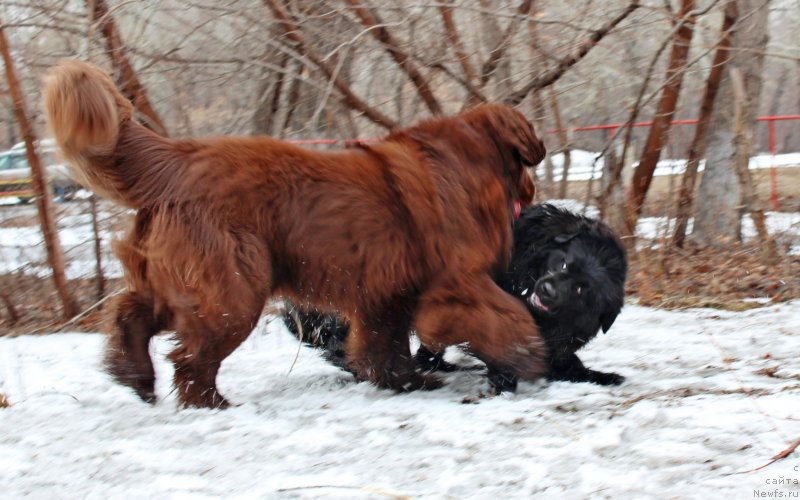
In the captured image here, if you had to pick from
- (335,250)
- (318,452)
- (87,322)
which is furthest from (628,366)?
(87,322)

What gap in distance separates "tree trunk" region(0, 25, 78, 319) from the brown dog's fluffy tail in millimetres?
3072

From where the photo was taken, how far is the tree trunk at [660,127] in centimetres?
734

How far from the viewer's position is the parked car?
7008 millimetres

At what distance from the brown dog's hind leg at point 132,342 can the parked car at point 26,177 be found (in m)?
3.23

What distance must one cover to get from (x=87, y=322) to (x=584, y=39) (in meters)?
5.13

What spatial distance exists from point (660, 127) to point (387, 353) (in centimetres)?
454

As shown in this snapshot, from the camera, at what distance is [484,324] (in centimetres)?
411

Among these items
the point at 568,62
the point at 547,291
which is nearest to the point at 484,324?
the point at 547,291

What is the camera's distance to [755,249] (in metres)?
7.92

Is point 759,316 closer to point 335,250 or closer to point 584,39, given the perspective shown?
point 584,39

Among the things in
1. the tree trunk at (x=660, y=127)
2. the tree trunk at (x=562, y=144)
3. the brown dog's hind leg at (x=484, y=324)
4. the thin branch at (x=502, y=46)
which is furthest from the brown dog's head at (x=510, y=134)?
the tree trunk at (x=562, y=144)

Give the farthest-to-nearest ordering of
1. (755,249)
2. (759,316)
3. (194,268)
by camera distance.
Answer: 1. (755,249)
2. (759,316)
3. (194,268)

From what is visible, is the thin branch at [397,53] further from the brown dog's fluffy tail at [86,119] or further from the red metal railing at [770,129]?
the brown dog's fluffy tail at [86,119]

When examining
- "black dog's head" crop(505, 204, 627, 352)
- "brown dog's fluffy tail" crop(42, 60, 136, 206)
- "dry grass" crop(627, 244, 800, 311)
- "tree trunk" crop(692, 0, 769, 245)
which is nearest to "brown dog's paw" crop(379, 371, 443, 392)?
"black dog's head" crop(505, 204, 627, 352)
